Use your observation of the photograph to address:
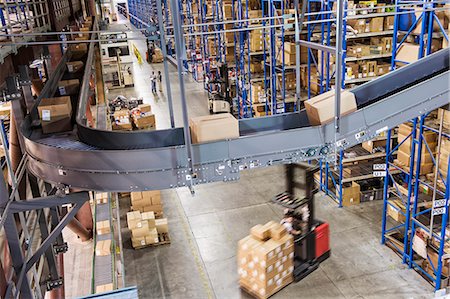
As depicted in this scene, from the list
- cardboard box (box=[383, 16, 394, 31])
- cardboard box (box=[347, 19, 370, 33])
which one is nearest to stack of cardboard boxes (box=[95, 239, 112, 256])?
cardboard box (box=[347, 19, 370, 33])

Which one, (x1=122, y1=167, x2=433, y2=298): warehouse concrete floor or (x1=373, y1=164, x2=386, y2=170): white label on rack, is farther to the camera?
(x1=373, y1=164, x2=386, y2=170): white label on rack

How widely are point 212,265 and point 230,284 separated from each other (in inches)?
29.3

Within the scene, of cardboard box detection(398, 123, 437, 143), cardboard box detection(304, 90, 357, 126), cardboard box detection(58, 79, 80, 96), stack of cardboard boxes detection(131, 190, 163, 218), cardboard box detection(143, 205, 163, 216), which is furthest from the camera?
cardboard box detection(143, 205, 163, 216)

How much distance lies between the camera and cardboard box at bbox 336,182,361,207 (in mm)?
11742

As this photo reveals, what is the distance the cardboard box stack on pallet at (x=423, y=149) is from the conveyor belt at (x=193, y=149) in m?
3.57

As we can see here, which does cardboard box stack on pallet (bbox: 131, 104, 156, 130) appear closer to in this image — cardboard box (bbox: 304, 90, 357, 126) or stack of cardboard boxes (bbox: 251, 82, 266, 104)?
stack of cardboard boxes (bbox: 251, 82, 266, 104)

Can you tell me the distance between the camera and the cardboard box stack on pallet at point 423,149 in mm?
9109

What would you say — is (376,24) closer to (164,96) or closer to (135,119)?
(135,119)

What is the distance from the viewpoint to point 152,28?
15.5 feet

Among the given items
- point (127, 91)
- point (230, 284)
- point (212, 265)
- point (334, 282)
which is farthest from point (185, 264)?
point (127, 91)

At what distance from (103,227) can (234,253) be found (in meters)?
3.36

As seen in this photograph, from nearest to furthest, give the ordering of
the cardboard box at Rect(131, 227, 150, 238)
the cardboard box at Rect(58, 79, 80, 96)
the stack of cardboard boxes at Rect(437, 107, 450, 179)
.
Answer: the cardboard box at Rect(58, 79, 80, 96)
the stack of cardboard boxes at Rect(437, 107, 450, 179)
the cardboard box at Rect(131, 227, 150, 238)

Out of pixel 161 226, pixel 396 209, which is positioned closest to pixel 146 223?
pixel 161 226

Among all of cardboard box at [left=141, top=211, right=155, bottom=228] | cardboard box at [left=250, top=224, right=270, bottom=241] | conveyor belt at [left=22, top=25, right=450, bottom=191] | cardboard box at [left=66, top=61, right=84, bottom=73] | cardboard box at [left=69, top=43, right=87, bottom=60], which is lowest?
cardboard box at [left=141, top=211, right=155, bottom=228]
